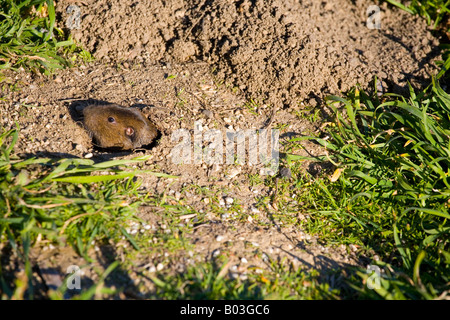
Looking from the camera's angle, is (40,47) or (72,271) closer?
(72,271)

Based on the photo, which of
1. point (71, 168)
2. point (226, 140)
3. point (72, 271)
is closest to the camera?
point (72, 271)

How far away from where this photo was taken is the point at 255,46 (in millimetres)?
3779

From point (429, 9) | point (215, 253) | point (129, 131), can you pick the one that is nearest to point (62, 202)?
point (215, 253)

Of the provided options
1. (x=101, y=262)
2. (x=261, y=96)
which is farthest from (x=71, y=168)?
(x=261, y=96)

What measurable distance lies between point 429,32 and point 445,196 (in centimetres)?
Answer: 219

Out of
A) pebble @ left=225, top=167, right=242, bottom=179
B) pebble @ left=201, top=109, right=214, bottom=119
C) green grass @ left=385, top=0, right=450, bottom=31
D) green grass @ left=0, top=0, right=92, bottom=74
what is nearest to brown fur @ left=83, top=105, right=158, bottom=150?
pebble @ left=201, top=109, right=214, bottom=119

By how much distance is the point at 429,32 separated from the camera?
13.9 ft

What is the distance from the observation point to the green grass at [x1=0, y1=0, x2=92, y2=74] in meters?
3.50

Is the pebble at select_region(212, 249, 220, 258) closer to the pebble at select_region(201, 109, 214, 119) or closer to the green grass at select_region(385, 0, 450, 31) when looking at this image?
the pebble at select_region(201, 109, 214, 119)

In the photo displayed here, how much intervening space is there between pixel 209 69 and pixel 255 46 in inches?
20.1

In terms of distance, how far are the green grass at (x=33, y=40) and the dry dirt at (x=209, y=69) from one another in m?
0.11

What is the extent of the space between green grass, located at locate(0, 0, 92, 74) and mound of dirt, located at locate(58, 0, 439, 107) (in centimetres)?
17

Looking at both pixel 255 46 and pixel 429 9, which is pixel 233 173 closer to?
pixel 255 46

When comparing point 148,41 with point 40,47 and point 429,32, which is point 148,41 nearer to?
point 40,47
